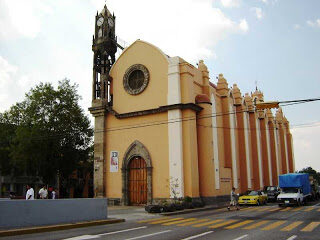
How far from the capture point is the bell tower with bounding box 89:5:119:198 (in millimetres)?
31328

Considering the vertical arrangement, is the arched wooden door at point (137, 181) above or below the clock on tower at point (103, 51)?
below

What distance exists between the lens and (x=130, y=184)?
3002cm

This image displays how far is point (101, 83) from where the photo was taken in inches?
1300

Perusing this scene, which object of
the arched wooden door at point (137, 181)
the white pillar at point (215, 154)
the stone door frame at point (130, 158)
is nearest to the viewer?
the stone door frame at point (130, 158)

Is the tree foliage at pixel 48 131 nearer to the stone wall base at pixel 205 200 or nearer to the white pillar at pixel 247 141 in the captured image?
the stone wall base at pixel 205 200

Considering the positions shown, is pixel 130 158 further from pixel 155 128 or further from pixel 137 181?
pixel 155 128

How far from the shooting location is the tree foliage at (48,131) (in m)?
36.1

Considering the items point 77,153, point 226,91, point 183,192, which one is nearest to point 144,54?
point 226,91

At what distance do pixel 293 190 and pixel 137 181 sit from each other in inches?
506

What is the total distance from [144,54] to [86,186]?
3506 centimetres

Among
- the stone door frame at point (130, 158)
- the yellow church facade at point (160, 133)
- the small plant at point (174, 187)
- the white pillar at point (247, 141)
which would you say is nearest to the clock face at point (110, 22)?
the yellow church facade at point (160, 133)

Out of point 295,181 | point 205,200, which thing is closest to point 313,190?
point 295,181

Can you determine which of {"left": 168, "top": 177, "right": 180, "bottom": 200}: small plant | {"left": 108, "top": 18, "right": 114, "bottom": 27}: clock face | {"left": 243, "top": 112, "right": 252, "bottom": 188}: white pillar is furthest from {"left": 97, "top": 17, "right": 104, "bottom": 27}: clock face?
{"left": 243, "top": 112, "right": 252, "bottom": 188}: white pillar

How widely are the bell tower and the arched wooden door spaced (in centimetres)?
272
